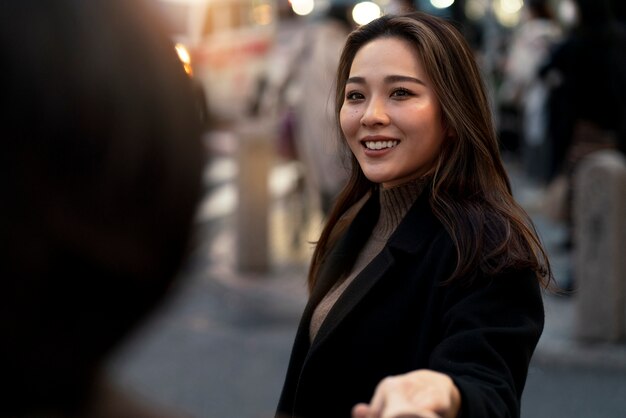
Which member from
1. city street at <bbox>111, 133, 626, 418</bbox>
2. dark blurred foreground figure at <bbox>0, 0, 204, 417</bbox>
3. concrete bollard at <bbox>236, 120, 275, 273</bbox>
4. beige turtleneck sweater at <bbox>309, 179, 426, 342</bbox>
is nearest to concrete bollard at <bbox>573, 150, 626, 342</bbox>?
city street at <bbox>111, 133, 626, 418</bbox>

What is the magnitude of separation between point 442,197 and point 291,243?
8415 mm

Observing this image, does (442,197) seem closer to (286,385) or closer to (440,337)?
(440,337)

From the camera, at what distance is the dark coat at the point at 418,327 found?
193cm

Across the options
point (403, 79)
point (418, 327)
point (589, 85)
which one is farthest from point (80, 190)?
point (589, 85)

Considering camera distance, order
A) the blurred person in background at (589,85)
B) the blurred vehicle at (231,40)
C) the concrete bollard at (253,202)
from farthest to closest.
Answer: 1. the blurred vehicle at (231,40)
2. the concrete bollard at (253,202)
3. the blurred person in background at (589,85)

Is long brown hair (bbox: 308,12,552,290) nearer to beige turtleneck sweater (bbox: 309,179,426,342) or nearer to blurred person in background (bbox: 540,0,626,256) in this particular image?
beige turtleneck sweater (bbox: 309,179,426,342)

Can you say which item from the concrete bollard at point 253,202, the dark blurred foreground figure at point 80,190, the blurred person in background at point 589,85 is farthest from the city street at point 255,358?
the dark blurred foreground figure at point 80,190

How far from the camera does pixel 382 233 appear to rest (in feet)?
8.00

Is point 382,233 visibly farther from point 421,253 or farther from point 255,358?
Result: point 255,358

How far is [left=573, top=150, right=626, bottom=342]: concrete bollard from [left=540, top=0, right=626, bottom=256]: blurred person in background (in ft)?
4.00

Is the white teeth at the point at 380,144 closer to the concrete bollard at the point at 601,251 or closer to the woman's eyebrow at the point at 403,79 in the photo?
the woman's eyebrow at the point at 403,79

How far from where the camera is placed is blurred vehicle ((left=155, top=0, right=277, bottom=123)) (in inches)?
708

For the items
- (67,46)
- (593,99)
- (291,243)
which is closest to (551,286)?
(67,46)

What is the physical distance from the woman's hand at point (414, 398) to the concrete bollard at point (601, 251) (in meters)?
5.73
